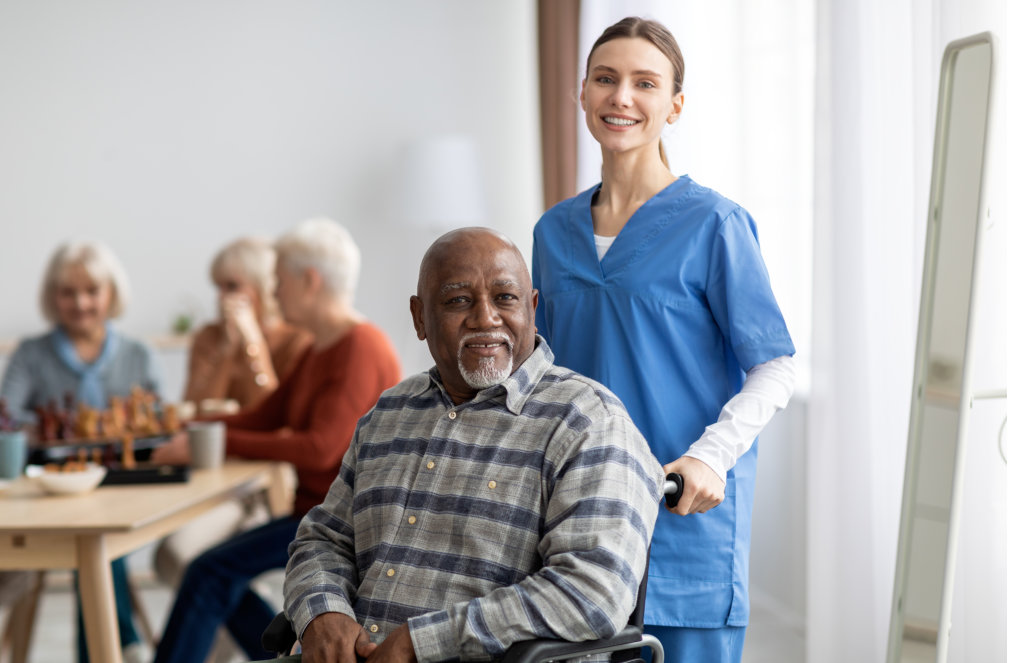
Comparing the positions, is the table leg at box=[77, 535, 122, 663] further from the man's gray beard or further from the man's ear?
the man's gray beard

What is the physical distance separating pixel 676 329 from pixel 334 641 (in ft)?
2.31

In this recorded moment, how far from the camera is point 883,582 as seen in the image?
2.38m

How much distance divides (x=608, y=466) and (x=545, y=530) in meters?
0.13

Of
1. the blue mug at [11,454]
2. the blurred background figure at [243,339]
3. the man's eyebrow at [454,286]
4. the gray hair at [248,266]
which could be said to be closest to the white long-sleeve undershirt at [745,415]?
the man's eyebrow at [454,286]

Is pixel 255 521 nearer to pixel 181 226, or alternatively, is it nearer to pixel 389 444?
pixel 389 444

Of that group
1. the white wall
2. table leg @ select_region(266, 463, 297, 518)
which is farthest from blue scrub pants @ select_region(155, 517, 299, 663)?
the white wall

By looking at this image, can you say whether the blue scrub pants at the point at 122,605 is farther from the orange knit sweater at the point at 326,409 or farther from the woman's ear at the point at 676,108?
the woman's ear at the point at 676,108

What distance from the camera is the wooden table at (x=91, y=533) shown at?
2.12 m

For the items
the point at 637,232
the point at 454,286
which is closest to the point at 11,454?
the point at 454,286

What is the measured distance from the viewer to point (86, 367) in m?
3.54

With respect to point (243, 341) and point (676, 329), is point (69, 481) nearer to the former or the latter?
point (243, 341)

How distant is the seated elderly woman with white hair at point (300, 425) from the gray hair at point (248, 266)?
0.86 meters

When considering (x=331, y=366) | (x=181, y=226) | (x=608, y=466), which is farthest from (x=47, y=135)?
(x=608, y=466)

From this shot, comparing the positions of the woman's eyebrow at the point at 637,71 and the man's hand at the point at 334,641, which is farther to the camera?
the woman's eyebrow at the point at 637,71
